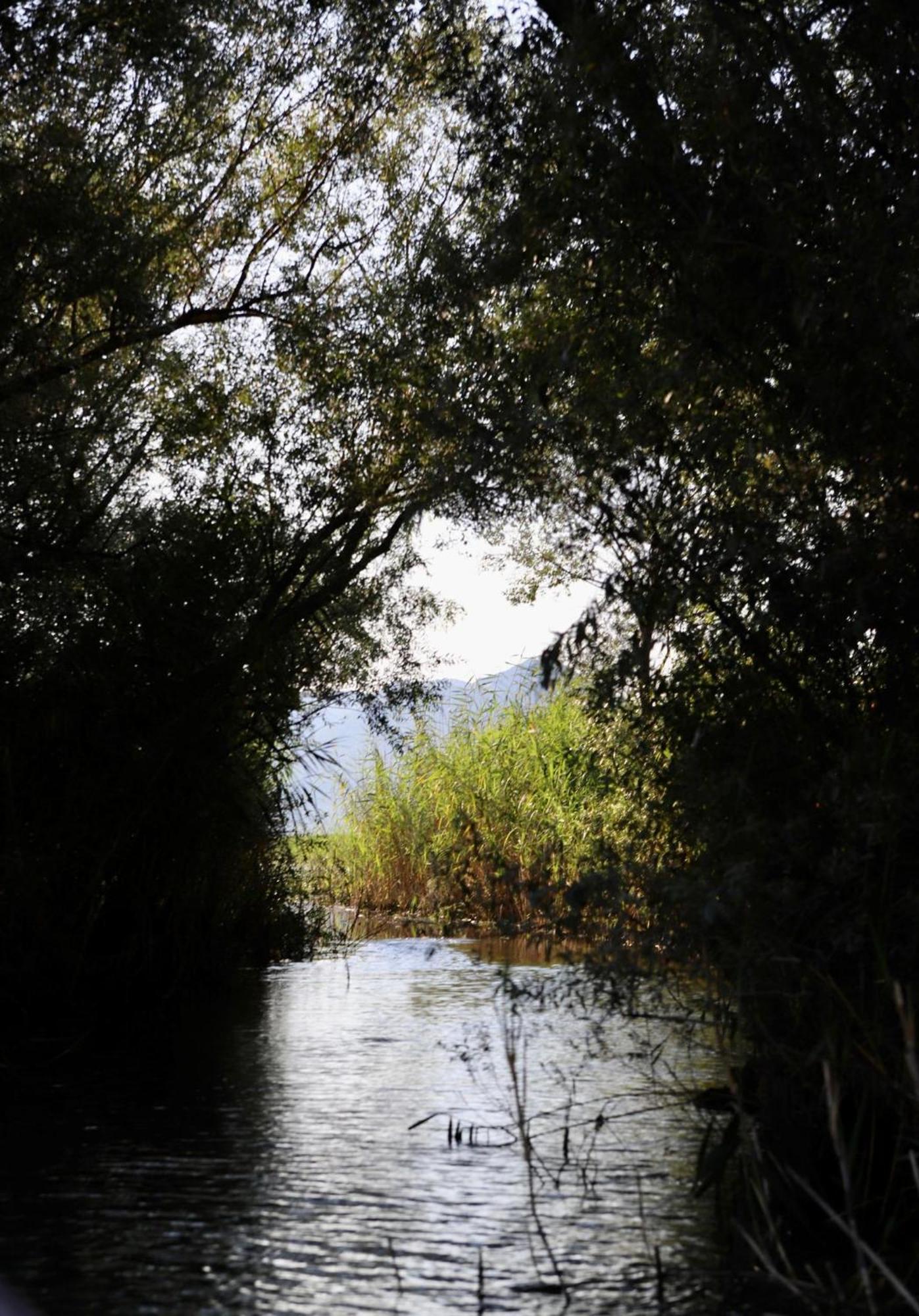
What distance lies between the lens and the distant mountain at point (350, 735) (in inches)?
528

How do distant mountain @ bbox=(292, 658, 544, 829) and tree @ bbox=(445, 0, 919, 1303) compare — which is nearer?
tree @ bbox=(445, 0, 919, 1303)

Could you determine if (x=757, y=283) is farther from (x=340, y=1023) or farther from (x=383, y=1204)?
(x=340, y=1023)

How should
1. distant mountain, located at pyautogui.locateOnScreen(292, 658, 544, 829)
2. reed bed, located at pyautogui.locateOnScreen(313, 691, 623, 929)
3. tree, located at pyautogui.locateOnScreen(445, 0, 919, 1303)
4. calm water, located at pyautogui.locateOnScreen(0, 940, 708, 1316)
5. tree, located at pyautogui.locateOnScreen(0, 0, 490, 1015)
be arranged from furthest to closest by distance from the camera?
reed bed, located at pyautogui.locateOnScreen(313, 691, 623, 929) → distant mountain, located at pyautogui.locateOnScreen(292, 658, 544, 829) → tree, located at pyautogui.locateOnScreen(0, 0, 490, 1015) → tree, located at pyautogui.locateOnScreen(445, 0, 919, 1303) → calm water, located at pyautogui.locateOnScreen(0, 940, 708, 1316)

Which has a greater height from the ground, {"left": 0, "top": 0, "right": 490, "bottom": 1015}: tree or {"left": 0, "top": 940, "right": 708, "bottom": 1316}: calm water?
{"left": 0, "top": 0, "right": 490, "bottom": 1015}: tree

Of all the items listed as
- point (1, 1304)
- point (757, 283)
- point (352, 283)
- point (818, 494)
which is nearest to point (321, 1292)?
point (1, 1304)

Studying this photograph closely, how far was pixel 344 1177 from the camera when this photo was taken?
21.4 feet

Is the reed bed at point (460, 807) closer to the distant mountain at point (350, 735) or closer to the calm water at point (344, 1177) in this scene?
the distant mountain at point (350, 735)

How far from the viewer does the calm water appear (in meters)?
5.16

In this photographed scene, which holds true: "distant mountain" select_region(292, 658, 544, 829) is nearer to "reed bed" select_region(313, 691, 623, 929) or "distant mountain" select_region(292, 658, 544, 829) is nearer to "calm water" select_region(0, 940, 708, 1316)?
"reed bed" select_region(313, 691, 623, 929)

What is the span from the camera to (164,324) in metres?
12.6

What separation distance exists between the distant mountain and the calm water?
3335mm

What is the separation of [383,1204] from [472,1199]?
35 centimetres

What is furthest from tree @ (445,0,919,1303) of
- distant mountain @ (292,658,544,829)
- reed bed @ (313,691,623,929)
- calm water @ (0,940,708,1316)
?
reed bed @ (313,691,623,929)

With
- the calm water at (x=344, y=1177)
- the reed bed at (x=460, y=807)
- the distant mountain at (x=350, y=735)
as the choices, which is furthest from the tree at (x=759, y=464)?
the reed bed at (x=460, y=807)
